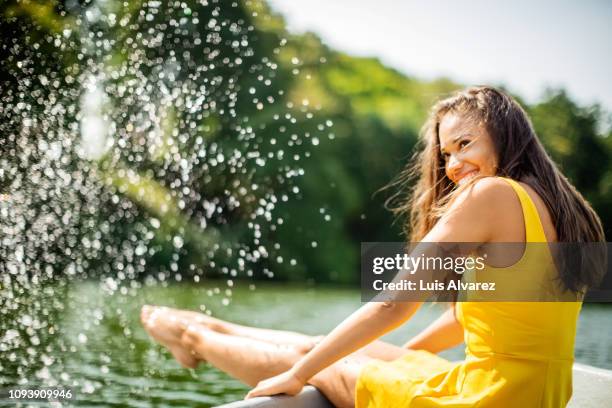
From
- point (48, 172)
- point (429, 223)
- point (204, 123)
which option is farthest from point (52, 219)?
point (429, 223)

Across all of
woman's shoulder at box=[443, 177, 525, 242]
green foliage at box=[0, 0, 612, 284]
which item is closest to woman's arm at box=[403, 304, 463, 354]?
woman's shoulder at box=[443, 177, 525, 242]

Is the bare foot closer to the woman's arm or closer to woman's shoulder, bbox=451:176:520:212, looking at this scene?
the woman's arm

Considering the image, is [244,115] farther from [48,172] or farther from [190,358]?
[190,358]

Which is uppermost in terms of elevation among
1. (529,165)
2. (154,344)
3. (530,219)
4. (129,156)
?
(129,156)

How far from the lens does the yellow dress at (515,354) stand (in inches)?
58.5

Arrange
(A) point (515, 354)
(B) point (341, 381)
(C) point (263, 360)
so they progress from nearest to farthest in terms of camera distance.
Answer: (A) point (515, 354) → (B) point (341, 381) → (C) point (263, 360)

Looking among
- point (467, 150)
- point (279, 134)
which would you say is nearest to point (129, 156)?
point (279, 134)

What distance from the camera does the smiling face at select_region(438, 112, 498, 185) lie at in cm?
167

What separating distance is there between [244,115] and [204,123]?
3964 millimetres

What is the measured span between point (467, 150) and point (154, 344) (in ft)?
14.7

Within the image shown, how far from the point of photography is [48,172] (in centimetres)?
810

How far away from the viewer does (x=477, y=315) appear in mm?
1523

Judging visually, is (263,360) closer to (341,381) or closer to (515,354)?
(341,381)

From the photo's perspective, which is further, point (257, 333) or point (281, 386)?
point (257, 333)
